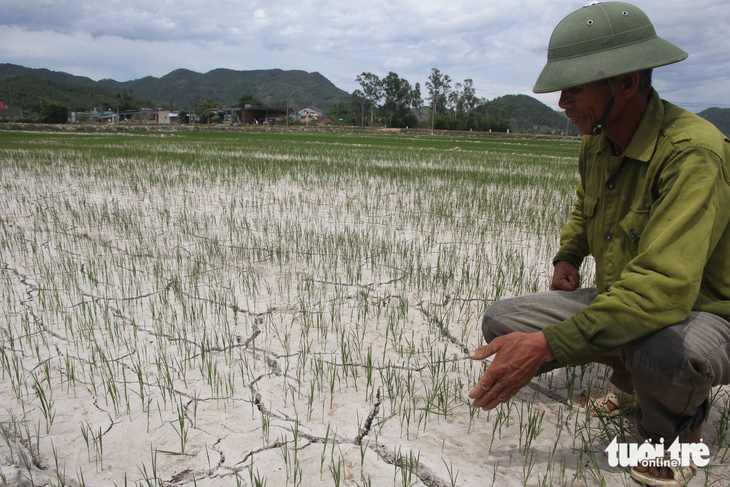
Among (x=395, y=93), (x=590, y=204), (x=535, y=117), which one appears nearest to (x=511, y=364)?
(x=590, y=204)

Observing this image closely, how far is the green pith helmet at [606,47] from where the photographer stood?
54.7 inches

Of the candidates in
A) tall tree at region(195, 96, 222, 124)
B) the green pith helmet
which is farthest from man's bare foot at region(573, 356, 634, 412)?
tall tree at region(195, 96, 222, 124)

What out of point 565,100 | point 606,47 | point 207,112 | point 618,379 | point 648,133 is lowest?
point 618,379

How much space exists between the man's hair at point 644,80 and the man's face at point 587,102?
0.41 feet

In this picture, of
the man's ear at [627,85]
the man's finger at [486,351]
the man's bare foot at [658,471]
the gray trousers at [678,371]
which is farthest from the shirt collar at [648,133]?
the man's bare foot at [658,471]

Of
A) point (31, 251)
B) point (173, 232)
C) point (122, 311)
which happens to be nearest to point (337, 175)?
point (173, 232)

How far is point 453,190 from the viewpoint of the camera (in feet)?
24.9

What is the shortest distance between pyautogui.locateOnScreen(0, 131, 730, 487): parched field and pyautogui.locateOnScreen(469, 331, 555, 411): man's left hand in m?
0.29

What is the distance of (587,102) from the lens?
1.50m

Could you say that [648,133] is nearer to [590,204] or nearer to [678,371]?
[590,204]

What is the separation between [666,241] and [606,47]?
64cm

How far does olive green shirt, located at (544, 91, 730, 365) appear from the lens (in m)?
1.26

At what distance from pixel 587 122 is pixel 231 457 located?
1716 millimetres

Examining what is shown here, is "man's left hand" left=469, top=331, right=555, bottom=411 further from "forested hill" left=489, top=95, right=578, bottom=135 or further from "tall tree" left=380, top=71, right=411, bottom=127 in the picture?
"forested hill" left=489, top=95, right=578, bottom=135
